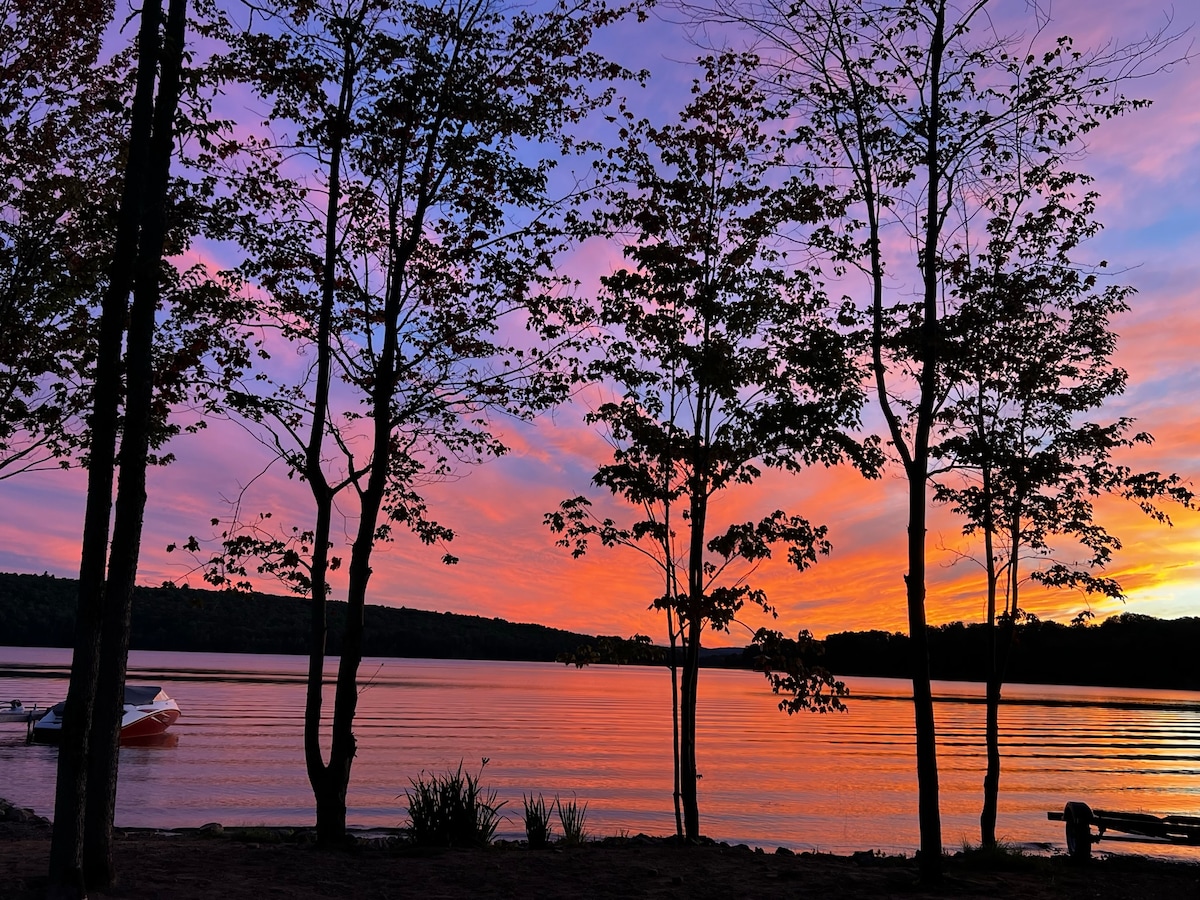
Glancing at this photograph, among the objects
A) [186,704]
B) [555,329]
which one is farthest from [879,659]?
[555,329]

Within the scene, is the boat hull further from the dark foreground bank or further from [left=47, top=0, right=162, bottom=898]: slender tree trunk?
[left=47, top=0, right=162, bottom=898]: slender tree trunk

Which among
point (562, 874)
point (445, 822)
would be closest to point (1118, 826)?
point (562, 874)

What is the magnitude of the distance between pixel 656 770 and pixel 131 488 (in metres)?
37.9

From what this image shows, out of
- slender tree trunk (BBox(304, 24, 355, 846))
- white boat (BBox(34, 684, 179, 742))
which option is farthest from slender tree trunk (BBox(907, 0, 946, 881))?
white boat (BBox(34, 684, 179, 742))

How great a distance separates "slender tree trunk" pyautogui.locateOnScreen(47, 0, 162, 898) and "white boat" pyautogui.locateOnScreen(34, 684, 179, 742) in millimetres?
41206

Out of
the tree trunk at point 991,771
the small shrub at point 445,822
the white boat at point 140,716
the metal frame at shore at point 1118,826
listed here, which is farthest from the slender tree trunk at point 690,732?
the white boat at point 140,716

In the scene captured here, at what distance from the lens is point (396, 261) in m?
16.0

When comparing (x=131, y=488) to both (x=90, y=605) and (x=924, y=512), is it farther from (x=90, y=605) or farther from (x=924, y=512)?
(x=924, y=512)

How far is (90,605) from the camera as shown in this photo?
9164 millimetres

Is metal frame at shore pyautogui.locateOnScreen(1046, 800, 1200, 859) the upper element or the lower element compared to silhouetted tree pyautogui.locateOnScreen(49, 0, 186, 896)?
lower

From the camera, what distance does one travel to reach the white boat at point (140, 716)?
44.5 metres

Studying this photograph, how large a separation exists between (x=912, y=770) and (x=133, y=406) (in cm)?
4694

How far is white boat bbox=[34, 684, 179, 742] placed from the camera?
44.5 metres

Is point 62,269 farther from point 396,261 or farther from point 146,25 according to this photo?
point 146,25
